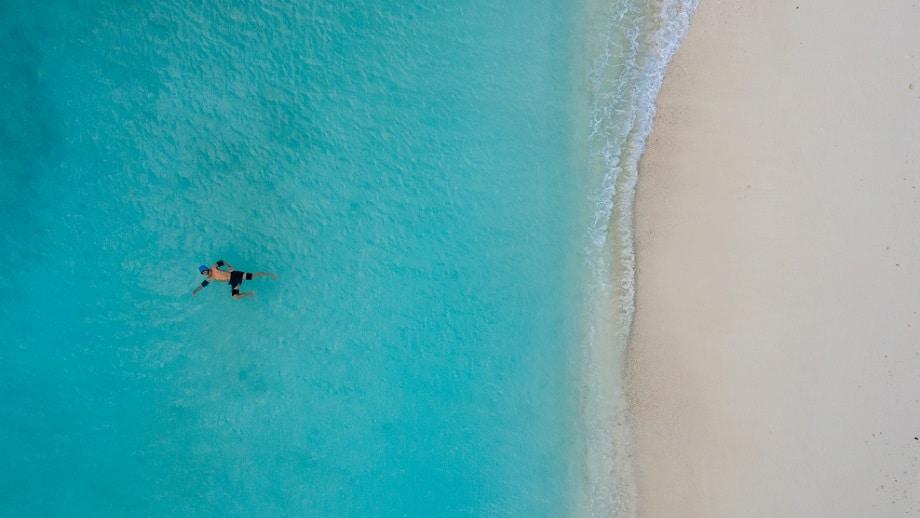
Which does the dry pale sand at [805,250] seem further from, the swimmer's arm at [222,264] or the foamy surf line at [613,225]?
the swimmer's arm at [222,264]

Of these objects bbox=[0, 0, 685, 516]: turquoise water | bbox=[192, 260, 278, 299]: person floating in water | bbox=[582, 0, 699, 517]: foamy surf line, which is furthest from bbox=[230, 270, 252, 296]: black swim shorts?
bbox=[582, 0, 699, 517]: foamy surf line

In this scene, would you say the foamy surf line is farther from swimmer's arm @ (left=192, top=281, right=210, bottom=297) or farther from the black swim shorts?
swimmer's arm @ (left=192, top=281, right=210, bottom=297)

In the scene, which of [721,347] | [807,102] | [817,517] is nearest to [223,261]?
[721,347]

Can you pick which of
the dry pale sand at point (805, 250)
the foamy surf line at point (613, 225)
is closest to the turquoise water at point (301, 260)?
the foamy surf line at point (613, 225)

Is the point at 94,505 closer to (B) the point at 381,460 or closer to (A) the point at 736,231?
(B) the point at 381,460

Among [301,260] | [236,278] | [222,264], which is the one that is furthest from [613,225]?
[222,264]
